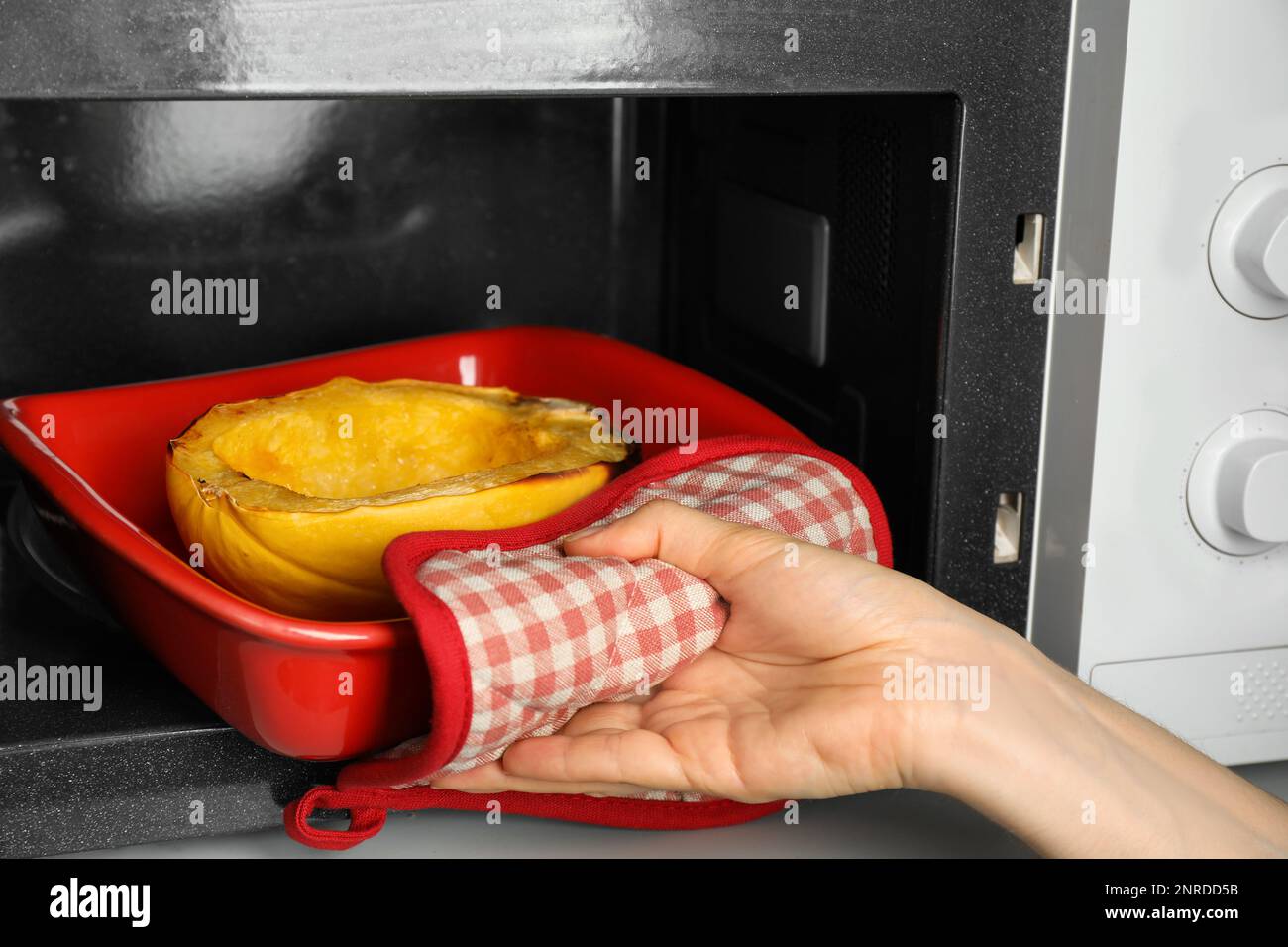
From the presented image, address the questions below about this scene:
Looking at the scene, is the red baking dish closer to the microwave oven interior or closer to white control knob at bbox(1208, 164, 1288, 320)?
the microwave oven interior

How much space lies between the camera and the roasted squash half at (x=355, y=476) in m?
0.53

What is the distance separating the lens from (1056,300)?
2.09 feet

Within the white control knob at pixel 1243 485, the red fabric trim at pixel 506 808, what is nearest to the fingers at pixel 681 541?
the red fabric trim at pixel 506 808

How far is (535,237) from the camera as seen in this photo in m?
0.91

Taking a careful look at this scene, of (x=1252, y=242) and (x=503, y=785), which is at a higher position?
(x=1252, y=242)

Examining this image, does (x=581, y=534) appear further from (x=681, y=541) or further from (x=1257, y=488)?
(x=1257, y=488)

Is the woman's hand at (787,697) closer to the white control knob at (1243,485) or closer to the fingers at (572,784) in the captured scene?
the fingers at (572,784)

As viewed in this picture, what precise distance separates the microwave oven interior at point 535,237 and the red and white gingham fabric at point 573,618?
12cm

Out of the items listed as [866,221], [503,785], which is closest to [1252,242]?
[866,221]

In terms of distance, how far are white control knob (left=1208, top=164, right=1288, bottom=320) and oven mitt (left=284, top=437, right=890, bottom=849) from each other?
20cm

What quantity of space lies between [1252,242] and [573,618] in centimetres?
37

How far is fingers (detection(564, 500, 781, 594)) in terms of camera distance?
0.53 m

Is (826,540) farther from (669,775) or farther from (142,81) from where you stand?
(142,81)

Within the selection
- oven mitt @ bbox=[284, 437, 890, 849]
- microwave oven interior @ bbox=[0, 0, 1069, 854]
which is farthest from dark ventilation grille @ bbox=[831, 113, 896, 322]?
oven mitt @ bbox=[284, 437, 890, 849]
